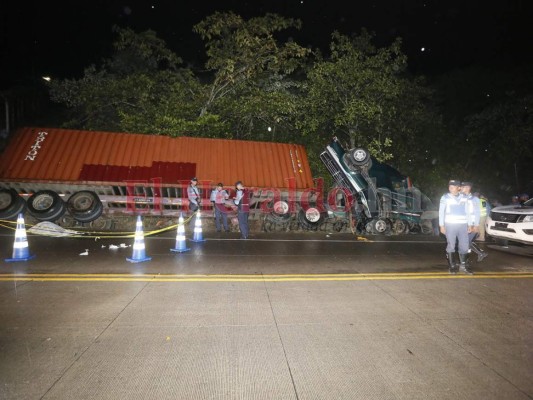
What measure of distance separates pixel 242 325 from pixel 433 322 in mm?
2341

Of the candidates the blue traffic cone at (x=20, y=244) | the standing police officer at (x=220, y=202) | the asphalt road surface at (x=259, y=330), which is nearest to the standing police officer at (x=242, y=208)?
the standing police officer at (x=220, y=202)

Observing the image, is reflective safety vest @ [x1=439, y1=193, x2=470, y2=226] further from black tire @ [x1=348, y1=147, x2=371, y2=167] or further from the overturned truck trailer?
the overturned truck trailer

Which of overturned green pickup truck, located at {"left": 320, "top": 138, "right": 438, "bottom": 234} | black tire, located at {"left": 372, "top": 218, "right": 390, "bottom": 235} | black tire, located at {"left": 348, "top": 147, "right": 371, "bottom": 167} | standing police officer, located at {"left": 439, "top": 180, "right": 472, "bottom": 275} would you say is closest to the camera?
standing police officer, located at {"left": 439, "top": 180, "right": 472, "bottom": 275}

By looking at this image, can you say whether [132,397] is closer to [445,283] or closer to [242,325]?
[242,325]

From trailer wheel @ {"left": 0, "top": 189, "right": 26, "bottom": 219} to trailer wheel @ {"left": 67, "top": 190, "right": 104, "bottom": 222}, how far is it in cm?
142

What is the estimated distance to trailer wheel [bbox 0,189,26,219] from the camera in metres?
11.2

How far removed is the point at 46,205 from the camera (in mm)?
11539

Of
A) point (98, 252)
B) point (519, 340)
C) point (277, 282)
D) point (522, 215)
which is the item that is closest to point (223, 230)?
point (98, 252)

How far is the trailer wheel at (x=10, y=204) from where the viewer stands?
36.6 ft

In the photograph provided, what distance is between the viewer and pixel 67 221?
1213cm

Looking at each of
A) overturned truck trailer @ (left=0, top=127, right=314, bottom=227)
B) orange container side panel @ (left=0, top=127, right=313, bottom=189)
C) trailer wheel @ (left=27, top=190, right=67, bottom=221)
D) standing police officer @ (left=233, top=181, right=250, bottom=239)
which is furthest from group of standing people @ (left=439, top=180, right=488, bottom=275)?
trailer wheel @ (left=27, top=190, right=67, bottom=221)

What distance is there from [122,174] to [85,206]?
1564 millimetres

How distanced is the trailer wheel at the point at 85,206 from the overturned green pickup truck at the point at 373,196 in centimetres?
794

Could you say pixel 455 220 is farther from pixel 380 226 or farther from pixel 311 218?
pixel 311 218
